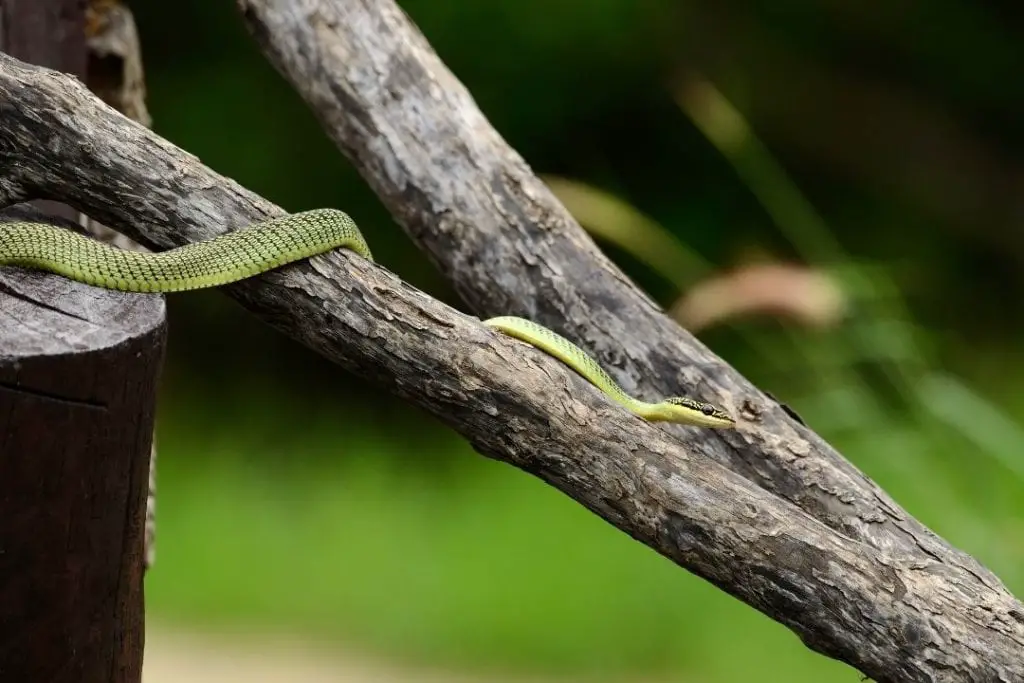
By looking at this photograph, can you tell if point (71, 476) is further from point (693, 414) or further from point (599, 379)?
point (693, 414)

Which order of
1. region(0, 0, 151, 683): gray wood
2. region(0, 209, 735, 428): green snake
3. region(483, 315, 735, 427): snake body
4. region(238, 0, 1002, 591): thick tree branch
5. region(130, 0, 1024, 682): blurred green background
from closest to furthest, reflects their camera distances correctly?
region(0, 0, 151, 683): gray wood → region(0, 209, 735, 428): green snake → region(483, 315, 735, 427): snake body → region(238, 0, 1002, 591): thick tree branch → region(130, 0, 1024, 682): blurred green background

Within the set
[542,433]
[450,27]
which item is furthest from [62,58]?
Result: [450,27]

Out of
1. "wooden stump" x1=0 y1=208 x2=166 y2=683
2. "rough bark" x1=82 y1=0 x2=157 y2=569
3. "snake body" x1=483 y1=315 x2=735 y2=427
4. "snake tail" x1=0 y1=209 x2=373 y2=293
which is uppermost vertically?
"rough bark" x1=82 y1=0 x2=157 y2=569

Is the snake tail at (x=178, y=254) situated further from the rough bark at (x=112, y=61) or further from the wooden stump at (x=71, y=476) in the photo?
the rough bark at (x=112, y=61)

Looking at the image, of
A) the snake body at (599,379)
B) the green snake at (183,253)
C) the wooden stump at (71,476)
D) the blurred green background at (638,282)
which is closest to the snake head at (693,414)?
the snake body at (599,379)

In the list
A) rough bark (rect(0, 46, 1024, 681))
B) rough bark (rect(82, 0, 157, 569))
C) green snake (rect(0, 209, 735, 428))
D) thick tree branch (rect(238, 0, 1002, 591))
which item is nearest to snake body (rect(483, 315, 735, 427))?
thick tree branch (rect(238, 0, 1002, 591))

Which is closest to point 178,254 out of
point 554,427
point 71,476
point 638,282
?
point 71,476

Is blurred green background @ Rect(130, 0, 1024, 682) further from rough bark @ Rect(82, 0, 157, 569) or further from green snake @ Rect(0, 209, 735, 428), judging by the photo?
green snake @ Rect(0, 209, 735, 428)
